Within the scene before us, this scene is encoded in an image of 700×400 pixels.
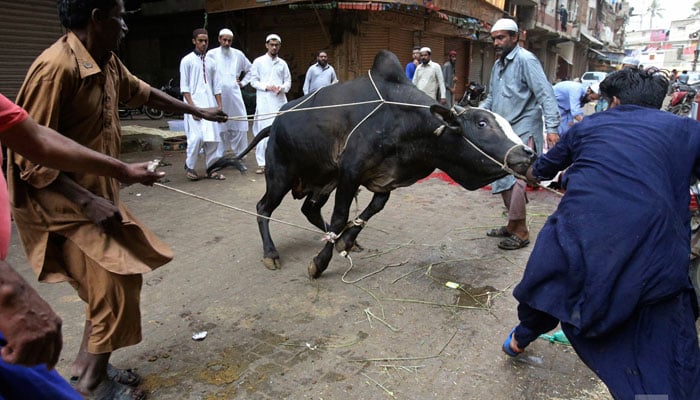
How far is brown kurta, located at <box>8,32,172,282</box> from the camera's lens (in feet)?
6.24

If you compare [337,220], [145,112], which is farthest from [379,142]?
[145,112]

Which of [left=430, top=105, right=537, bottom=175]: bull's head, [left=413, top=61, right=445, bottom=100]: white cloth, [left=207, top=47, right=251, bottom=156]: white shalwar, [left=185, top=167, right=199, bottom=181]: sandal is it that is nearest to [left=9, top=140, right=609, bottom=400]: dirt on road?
[left=430, top=105, right=537, bottom=175]: bull's head

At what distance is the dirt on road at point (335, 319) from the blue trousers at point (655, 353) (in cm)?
66

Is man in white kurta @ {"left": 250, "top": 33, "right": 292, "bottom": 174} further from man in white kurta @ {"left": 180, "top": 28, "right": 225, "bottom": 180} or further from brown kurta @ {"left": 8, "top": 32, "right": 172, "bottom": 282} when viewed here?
brown kurta @ {"left": 8, "top": 32, "right": 172, "bottom": 282}

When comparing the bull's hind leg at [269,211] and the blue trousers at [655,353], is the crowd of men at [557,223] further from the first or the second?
the bull's hind leg at [269,211]

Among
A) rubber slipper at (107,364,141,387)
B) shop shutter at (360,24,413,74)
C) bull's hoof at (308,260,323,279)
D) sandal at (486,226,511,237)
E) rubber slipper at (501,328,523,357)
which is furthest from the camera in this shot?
shop shutter at (360,24,413,74)

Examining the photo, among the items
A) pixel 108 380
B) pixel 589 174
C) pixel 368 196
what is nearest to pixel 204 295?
pixel 108 380

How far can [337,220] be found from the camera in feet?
12.0

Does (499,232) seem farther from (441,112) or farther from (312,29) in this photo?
(312,29)

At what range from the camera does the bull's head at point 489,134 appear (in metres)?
2.98

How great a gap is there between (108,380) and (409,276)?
2.30 meters

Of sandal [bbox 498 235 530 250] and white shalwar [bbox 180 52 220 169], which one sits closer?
sandal [bbox 498 235 530 250]

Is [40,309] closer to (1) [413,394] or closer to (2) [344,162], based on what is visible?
(1) [413,394]

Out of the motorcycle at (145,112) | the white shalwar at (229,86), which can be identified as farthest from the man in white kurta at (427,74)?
the motorcycle at (145,112)
